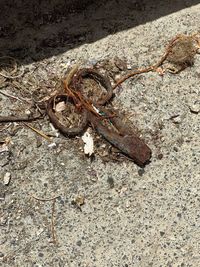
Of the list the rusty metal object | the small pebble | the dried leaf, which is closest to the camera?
the rusty metal object

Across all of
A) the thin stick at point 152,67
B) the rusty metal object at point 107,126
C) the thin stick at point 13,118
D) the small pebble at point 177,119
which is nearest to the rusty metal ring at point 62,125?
the rusty metal object at point 107,126

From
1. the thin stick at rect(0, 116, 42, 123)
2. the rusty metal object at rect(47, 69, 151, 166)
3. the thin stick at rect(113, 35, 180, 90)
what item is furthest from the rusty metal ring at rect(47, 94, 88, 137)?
the thin stick at rect(113, 35, 180, 90)

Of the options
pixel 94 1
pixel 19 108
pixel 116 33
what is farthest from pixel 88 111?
pixel 94 1

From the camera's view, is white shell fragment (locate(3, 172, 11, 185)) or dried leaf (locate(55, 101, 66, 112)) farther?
dried leaf (locate(55, 101, 66, 112))

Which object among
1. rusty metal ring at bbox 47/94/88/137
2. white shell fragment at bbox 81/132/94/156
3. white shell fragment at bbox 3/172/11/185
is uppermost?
rusty metal ring at bbox 47/94/88/137

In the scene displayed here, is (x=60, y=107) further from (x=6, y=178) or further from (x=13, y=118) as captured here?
(x=6, y=178)

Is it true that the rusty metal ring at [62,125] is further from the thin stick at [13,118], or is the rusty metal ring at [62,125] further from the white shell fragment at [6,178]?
the white shell fragment at [6,178]

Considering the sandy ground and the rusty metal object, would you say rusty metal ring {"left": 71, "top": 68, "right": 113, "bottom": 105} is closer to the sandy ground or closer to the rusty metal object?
the rusty metal object

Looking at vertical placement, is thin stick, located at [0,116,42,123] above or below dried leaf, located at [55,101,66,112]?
below

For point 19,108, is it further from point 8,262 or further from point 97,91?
point 8,262
